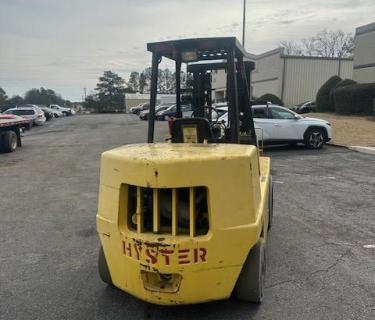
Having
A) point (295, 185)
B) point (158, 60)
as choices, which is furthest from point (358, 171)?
point (158, 60)

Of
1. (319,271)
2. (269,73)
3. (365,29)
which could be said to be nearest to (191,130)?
(319,271)

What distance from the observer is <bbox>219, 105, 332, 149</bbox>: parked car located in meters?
15.4

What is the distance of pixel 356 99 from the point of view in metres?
26.3

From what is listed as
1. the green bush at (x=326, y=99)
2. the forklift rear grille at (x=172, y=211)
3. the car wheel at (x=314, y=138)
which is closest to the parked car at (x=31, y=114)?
the green bush at (x=326, y=99)

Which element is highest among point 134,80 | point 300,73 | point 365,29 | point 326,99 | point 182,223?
point 365,29

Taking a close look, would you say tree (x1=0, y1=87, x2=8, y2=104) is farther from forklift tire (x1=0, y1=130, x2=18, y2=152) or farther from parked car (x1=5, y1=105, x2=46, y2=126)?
forklift tire (x1=0, y1=130, x2=18, y2=152)

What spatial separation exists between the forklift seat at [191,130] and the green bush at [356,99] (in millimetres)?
23164

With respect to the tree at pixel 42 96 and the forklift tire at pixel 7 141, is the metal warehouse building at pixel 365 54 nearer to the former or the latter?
the forklift tire at pixel 7 141

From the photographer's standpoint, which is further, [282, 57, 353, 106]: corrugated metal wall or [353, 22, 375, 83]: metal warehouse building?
[282, 57, 353, 106]: corrugated metal wall

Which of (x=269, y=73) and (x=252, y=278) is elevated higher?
(x=269, y=73)

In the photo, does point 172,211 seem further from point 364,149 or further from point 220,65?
point 364,149

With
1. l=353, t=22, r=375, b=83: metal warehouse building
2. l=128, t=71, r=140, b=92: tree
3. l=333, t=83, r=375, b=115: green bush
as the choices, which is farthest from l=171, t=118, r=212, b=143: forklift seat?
→ l=128, t=71, r=140, b=92: tree

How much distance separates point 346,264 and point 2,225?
4939mm

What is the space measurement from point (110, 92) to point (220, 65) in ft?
315
